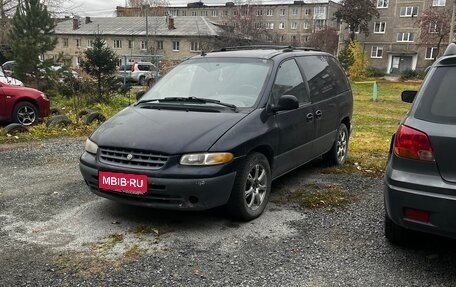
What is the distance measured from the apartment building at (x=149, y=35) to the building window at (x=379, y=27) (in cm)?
2129

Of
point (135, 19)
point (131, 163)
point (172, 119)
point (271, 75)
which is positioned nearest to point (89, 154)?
point (131, 163)

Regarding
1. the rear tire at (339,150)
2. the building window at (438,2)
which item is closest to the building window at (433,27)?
the building window at (438,2)

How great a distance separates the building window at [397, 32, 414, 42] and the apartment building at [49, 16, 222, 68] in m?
23.8

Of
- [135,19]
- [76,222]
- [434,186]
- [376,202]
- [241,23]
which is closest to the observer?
[434,186]

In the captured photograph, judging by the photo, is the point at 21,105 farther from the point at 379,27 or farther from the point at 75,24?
the point at 75,24

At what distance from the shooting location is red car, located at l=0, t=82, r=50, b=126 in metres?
9.71

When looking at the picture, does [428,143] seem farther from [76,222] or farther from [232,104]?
[76,222]

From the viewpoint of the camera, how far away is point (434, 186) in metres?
3.12

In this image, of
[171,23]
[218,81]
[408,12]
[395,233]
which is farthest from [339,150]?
[171,23]

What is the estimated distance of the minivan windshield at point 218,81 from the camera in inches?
193

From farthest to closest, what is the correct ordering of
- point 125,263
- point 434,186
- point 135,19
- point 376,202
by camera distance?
point 135,19, point 376,202, point 125,263, point 434,186

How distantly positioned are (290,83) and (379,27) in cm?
6030

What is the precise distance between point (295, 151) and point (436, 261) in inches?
81.2

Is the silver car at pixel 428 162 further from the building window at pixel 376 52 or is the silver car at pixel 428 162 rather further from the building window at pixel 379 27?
the building window at pixel 379 27
